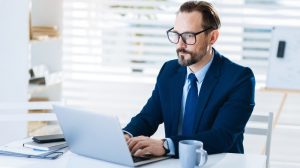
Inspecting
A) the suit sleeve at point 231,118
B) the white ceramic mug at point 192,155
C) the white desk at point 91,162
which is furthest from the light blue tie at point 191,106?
the white ceramic mug at point 192,155

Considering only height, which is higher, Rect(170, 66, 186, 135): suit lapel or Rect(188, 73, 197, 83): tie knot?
Rect(188, 73, 197, 83): tie knot

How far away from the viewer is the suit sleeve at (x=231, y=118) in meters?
2.02

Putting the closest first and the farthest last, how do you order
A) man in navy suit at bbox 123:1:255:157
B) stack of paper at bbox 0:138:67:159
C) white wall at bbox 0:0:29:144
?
1. stack of paper at bbox 0:138:67:159
2. man in navy suit at bbox 123:1:255:157
3. white wall at bbox 0:0:29:144

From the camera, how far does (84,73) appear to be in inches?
174

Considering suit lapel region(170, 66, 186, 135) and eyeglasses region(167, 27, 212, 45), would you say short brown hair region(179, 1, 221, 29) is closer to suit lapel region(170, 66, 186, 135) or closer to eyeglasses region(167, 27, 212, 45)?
eyeglasses region(167, 27, 212, 45)

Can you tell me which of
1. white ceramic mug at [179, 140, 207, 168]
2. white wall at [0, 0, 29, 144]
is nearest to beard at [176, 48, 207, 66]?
white ceramic mug at [179, 140, 207, 168]

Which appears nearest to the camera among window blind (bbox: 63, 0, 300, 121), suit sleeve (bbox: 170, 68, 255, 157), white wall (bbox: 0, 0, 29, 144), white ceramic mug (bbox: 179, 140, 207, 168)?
white ceramic mug (bbox: 179, 140, 207, 168)

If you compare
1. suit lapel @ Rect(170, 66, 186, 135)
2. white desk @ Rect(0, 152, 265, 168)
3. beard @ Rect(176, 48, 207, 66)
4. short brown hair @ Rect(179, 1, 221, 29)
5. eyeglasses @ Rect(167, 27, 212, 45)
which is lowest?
white desk @ Rect(0, 152, 265, 168)

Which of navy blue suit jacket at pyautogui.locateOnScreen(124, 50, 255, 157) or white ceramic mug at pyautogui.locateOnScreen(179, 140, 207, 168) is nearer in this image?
white ceramic mug at pyautogui.locateOnScreen(179, 140, 207, 168)

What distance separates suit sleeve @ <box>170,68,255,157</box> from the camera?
79.4 inches

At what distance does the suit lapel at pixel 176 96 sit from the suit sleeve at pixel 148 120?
10 centimetres

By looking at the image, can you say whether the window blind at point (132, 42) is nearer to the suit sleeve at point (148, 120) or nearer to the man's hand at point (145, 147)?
the suit sleeve at point (148, 120)

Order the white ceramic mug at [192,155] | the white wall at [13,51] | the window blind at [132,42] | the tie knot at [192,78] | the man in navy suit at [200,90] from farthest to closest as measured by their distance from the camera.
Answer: the window blind at [132,42] → the white wall at [13,51] → the tie knot at [192,78] → the man in navy suit at [200,90] → the white ceramic mug at [192,155]

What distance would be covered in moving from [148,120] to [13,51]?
56.8 inches
